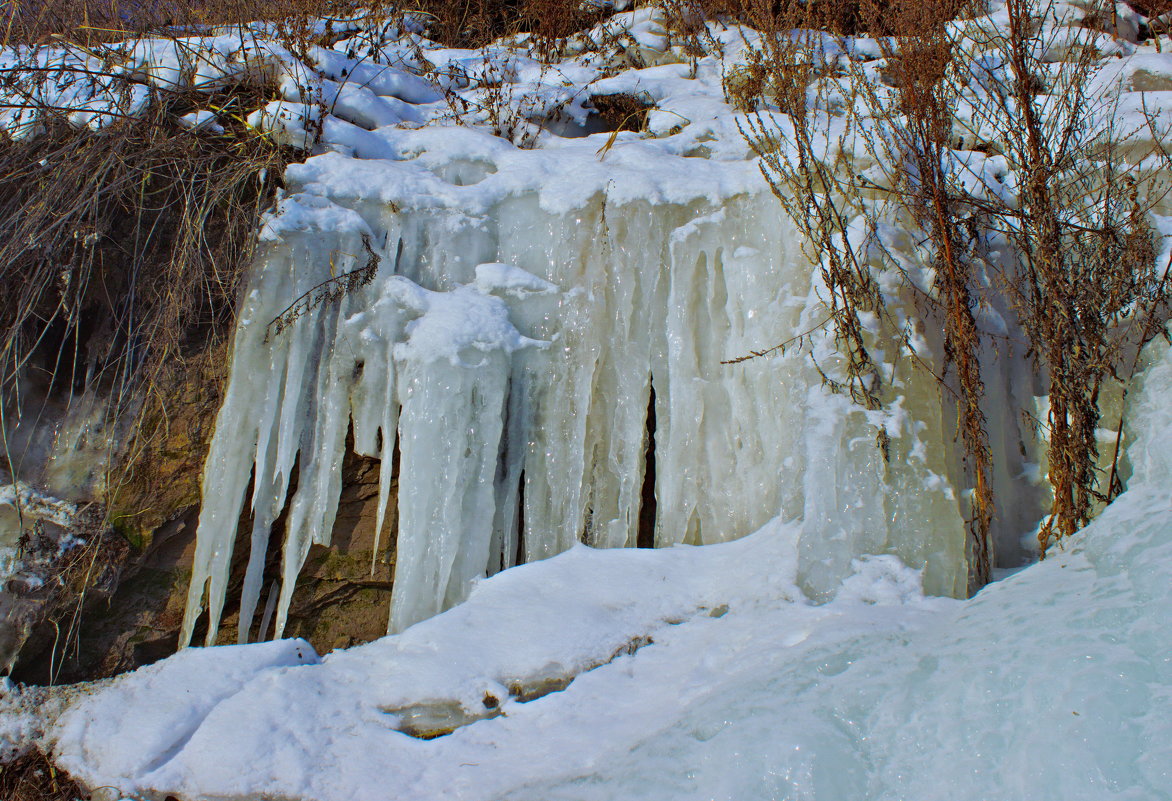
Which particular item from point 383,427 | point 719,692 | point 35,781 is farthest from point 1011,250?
point 35,781

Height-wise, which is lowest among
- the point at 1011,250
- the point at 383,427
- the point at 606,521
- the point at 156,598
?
the point at 156,598

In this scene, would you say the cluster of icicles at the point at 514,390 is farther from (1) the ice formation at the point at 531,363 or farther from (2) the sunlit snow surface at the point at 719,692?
(2) the sunlit snow surface at the point at 719,692

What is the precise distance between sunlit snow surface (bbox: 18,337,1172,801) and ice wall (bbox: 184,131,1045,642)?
307mm

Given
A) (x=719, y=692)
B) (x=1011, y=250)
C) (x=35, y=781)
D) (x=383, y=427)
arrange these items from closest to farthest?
(x=719, y=692)
(x=35, y=781)
(x=383, y=427)
(x=1011, y=250)

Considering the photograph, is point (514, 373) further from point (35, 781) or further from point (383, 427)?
point (35, 781)

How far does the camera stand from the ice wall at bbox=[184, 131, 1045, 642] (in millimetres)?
3436

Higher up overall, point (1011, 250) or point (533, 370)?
point (1011, 250)

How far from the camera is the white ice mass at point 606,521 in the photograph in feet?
6.37

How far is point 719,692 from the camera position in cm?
230

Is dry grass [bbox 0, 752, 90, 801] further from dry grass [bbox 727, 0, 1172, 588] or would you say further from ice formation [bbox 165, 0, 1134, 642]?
dry grass [bbox 727, 0, 1172, 588]

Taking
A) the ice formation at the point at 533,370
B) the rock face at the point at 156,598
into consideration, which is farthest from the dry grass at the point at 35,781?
the ice formation at the point at 533,370

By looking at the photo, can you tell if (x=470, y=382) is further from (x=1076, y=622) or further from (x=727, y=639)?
(x=1076, y=622)

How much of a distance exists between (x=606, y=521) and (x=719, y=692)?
1.36m

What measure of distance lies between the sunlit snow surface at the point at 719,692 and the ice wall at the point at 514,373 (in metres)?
0.31
